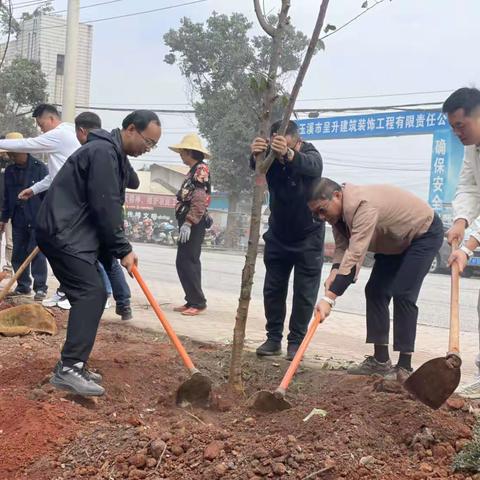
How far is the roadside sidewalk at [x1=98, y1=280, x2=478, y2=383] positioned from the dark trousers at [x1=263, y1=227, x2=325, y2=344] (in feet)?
1.14

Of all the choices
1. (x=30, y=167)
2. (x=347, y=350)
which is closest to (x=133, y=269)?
(x=347, y=350)

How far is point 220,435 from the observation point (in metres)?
3.17

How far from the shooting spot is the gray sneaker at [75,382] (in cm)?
382

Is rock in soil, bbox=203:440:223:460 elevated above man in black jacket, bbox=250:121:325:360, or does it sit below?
below

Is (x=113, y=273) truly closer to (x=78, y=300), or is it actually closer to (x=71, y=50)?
(x=78, y=300)

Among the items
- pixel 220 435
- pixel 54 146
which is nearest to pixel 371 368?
pixel 220 435

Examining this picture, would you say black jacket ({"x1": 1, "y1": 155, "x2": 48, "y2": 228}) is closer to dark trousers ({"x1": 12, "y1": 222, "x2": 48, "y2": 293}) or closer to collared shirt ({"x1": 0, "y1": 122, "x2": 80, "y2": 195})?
dark trousers ({"x1": 12, "y1": 222, "x2": 48, "y2": 293})

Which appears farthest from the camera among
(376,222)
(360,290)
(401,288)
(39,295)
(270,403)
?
(360,290)

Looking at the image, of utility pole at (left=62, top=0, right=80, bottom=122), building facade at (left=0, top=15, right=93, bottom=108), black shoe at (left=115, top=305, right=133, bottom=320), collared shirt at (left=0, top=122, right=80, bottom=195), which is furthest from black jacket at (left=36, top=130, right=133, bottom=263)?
building facade at (left=0, top=15, right=93, bottom=108)

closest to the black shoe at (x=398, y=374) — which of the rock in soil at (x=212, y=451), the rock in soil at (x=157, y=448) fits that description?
the rock in soil at (x=212, y=451)

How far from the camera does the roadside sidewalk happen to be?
5754mm

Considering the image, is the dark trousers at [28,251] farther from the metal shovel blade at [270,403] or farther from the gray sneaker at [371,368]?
the metal shovel blade at [270,403]

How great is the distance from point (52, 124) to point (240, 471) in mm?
4807

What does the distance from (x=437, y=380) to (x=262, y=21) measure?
2075 millimetres
